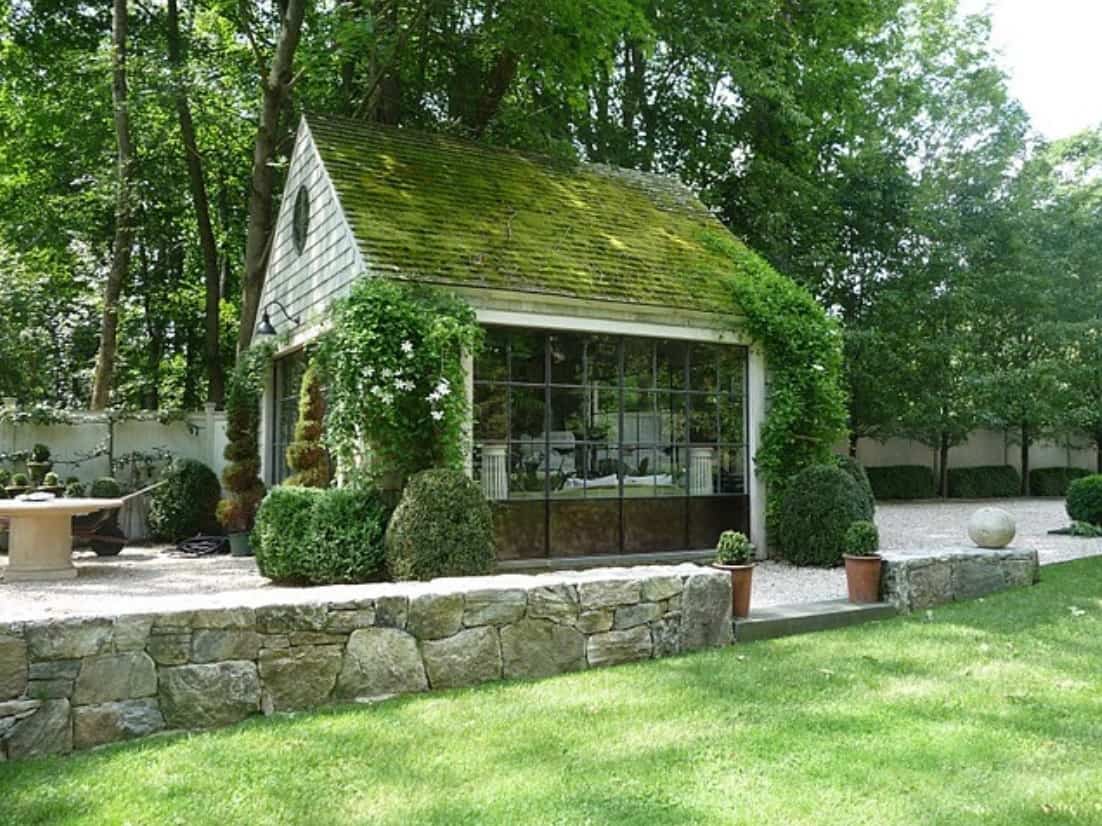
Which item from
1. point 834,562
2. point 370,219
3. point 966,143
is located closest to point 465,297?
point 370,219

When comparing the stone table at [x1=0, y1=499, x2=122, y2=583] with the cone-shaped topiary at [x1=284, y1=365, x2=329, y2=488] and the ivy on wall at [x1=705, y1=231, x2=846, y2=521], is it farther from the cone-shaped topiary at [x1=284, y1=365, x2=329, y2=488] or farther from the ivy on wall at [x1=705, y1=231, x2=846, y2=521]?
the ivy on wall at [x1=705, y1=231, x2=846, y2=521]

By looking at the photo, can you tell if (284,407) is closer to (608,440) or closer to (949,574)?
(608,440)

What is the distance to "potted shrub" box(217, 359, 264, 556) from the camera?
10945mm

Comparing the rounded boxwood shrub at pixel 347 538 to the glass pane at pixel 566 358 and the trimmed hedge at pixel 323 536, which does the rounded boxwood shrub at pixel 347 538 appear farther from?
the glass pane at pixel 566 358

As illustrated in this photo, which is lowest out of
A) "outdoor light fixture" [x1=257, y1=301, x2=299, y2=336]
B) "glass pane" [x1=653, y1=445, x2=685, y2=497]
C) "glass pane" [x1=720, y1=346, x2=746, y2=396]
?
"glass pane" [x1=653, y1=445, x2=685, y2=497]

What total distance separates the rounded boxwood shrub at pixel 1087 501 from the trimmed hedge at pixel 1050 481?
34.0 ft

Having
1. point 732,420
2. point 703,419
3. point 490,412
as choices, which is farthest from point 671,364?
point 490,412

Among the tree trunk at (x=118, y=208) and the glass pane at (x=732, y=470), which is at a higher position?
the tree trunk at (x=118, y=208)

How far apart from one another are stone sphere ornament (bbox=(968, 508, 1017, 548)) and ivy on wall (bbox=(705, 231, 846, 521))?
2.33 m

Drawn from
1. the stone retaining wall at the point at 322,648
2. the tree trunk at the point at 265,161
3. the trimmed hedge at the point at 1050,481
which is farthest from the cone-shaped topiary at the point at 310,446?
the trimmed hedge at the point at 1050,481

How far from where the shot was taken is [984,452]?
2294cm

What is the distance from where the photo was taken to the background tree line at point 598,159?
14297mm

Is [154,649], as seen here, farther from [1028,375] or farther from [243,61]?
[1028,375]

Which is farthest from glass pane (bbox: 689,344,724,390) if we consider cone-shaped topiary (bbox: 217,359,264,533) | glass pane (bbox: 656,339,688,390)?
cone-shaped topiary (bbox: 217,359,264,533)
